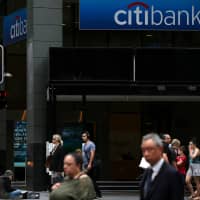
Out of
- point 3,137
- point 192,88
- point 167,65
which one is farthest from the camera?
point 3,137

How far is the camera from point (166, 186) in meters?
6.45

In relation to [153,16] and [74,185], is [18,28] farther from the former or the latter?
[74,185]

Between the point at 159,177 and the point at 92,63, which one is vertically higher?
the point at 92,63

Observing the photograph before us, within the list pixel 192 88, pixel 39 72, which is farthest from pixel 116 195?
pixel 39 72

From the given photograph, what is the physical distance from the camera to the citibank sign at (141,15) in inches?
928

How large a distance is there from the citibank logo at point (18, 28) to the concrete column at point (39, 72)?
3.90 feet

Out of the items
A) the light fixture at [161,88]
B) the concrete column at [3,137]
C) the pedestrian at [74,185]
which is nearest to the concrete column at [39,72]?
the concrete column at [3,137]

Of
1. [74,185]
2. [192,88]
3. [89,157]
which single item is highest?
[192,88]

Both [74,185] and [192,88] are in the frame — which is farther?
[192,88]

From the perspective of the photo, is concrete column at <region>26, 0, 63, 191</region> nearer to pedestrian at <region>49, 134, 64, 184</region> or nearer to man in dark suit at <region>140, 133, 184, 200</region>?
pedestrian at <region>49, 134, 64, 184</region>

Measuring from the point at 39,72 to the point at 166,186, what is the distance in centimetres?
1705

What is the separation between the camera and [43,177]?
912 inches

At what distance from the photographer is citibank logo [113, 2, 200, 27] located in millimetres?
23672

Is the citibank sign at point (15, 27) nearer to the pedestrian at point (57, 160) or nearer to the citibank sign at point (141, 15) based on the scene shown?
the citibank sign at point (141, 15)
